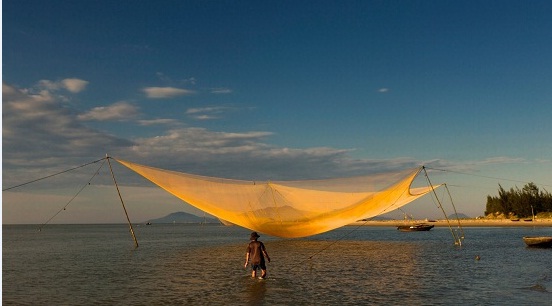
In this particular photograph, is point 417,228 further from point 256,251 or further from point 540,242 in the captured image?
point 256,251

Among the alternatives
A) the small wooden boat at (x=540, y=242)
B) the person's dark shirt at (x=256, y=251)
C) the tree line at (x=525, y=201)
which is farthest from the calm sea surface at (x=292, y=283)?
the tree line at (x=525, y=201)

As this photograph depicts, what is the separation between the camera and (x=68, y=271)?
2273 cm

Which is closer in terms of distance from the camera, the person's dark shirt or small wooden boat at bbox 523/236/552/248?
the person's dark shirt

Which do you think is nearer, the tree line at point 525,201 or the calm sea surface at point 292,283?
the calm sea surface at point 292,283

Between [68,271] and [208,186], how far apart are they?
8.27 m

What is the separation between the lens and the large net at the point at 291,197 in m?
27.5

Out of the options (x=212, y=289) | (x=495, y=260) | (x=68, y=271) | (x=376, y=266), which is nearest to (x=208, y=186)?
(x=68, y=271)

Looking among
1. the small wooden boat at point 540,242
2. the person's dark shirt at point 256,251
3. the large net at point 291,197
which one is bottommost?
the small wooden boat at point 540,242

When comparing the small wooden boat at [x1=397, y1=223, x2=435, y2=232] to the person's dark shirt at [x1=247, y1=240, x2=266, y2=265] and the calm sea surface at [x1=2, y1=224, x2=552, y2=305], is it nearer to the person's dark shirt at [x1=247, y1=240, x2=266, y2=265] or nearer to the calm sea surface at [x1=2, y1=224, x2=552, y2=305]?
the calm sea surface at [x1=2, y1=224, x2=552, y2=305]

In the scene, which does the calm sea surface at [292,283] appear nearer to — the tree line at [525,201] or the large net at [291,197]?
the large net at [291,197]

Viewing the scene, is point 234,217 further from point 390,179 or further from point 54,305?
point 54,305

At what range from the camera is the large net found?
2748 centimetres

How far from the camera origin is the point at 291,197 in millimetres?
31656

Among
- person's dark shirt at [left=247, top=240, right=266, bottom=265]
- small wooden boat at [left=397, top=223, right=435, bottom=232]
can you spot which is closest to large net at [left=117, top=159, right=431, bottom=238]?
person's dark shirt at [left=247, top=240, right=266, bottom=265]
